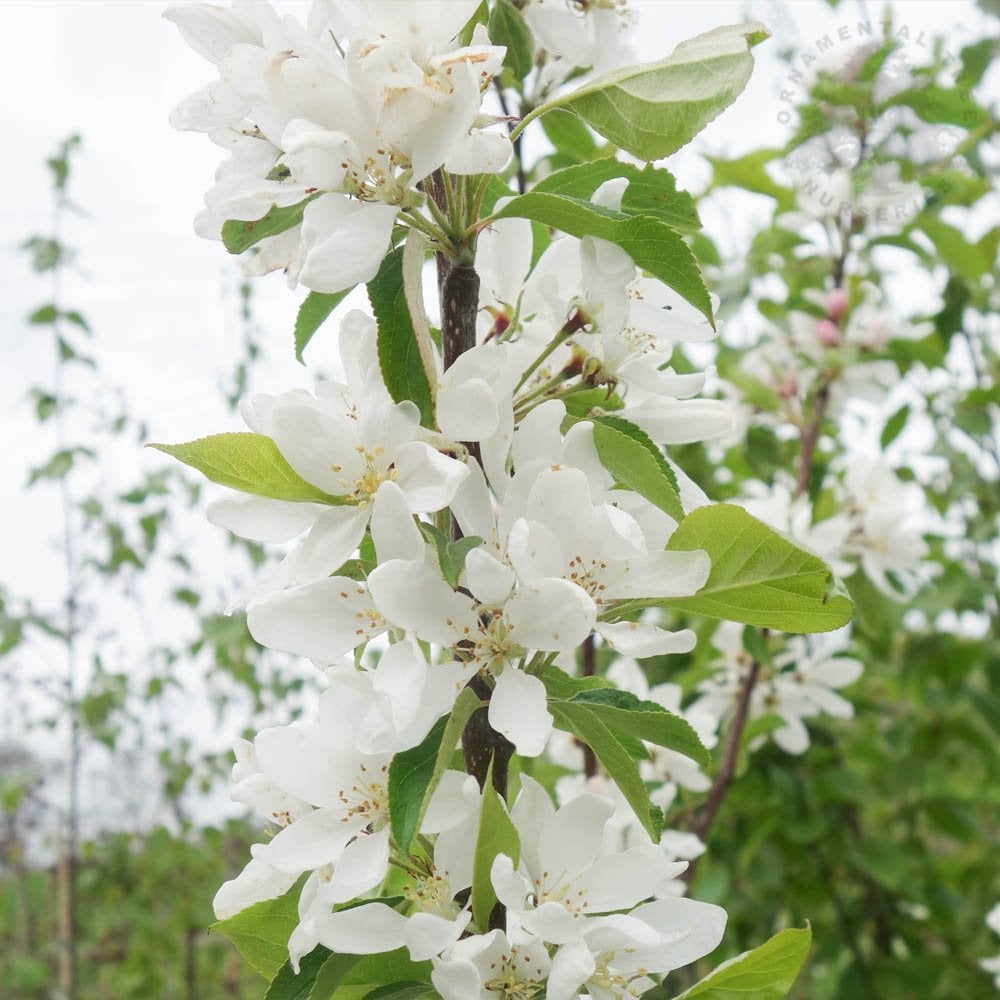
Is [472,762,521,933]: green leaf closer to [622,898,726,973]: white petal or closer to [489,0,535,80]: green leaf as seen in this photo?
[622,898,726,973]: white petal

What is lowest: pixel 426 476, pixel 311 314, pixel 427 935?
pixel 427 935

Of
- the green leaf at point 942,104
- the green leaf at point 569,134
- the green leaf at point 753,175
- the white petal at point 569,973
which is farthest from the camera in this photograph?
the green leaf at point 753,175

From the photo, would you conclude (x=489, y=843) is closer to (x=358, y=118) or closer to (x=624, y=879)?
(x=624, y=879)

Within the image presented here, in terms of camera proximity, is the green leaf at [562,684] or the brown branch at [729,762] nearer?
the green leaf at [562,684]

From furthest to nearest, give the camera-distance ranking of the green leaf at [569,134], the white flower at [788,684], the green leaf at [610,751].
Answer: the white flower at [788,684]
the green leaf at [569,134]
the green leaf at [610,751]

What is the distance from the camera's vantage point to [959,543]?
312cm

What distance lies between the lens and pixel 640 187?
0.89 metres

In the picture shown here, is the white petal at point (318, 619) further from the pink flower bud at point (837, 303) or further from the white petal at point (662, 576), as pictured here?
the pink flower bud at point (837, 303)

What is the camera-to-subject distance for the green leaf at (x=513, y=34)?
1053mm

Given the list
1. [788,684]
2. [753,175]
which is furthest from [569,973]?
[753,175]

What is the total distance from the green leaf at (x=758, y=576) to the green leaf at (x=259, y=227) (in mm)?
408

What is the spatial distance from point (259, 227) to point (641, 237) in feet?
1.03

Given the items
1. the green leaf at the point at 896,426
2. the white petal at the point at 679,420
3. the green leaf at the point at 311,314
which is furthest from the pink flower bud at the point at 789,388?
the green leaf at the point at 311,314

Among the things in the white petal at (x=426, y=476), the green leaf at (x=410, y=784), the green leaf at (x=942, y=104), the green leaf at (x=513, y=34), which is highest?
the green leaf at (x=942, y=104)
